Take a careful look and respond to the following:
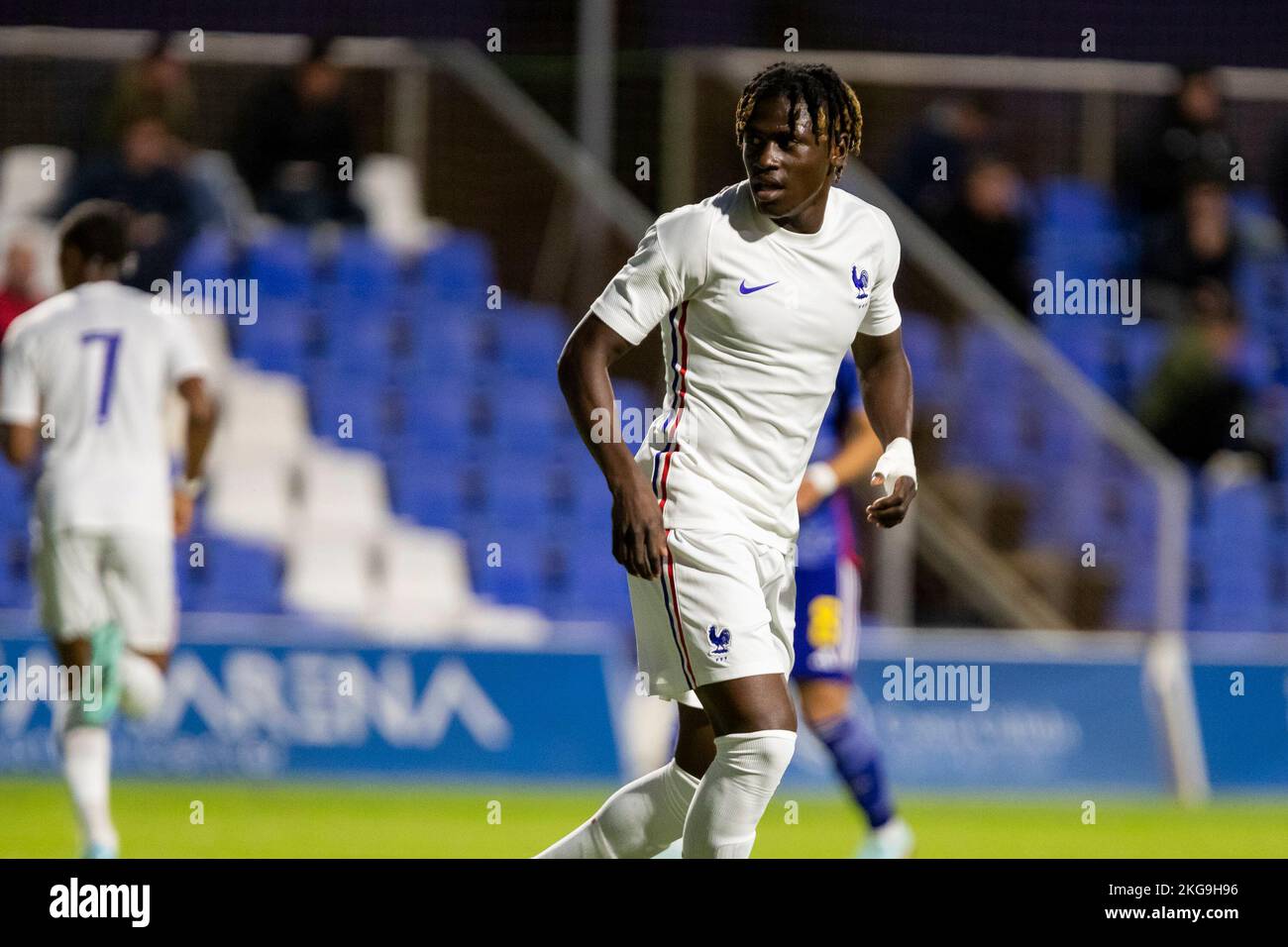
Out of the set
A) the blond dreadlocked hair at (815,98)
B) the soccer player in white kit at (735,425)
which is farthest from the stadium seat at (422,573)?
the blond dreadlocked hair at (815,98)

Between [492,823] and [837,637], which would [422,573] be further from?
[837,637]

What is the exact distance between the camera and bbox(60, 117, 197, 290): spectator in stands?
9.98 metres

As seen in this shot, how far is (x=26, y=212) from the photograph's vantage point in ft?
36.1

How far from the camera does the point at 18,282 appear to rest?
1012cm

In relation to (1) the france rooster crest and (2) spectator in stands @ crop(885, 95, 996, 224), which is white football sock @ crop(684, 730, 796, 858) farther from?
(2) spectator in stands @ crop(885, 95, 996, 224)

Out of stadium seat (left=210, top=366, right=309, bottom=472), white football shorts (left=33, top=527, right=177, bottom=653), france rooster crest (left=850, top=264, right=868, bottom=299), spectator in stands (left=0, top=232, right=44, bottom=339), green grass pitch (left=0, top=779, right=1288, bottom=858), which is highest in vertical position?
spectator in stands (left=0, top=232, right=44, bottom=339)

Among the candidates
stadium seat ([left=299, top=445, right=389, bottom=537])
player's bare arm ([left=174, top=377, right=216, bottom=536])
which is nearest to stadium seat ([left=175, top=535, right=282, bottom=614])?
stadium seat ([left=299, top=445, right=389, bottom=537])

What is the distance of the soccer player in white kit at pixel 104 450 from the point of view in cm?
643

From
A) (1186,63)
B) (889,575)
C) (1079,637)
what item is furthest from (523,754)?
(1186,63)

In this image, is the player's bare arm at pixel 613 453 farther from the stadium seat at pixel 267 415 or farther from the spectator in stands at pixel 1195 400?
the spectator in stands at pixel 1195 400

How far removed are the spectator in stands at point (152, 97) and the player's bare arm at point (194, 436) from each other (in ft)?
13.6

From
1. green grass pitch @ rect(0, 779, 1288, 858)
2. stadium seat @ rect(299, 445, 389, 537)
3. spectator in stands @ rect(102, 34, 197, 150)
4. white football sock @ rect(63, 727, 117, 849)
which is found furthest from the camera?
stadium seat @ rect(299, 445, 389, 537)

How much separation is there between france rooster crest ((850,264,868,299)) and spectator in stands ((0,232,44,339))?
640 centimetres

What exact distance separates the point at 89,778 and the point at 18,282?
15.2ft
